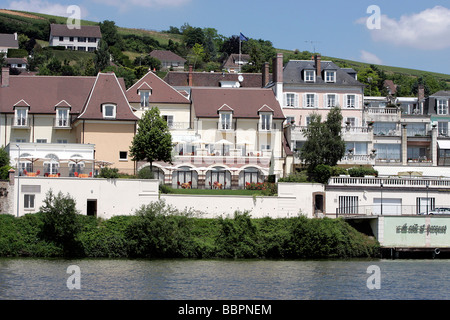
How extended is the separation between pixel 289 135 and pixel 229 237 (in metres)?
21.8

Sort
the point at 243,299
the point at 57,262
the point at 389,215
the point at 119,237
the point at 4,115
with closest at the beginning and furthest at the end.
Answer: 1. the point at 243,299
2. the point at 57,262
3. the point at 119,237
4. the point at 389,215
5. the point at 4,115

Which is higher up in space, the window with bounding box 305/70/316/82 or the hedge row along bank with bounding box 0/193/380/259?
the window with bounding box 305/70/316/82

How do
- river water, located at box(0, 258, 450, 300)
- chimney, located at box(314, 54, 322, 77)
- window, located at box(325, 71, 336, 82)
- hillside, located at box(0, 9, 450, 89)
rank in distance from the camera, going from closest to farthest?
river water, located at box(0, 258, 450, 300)
window, located at box(325, 71, 336, 82)
chimney, located at box(314, 54, 322, 77)
hillside, located at box(0, 9, 450, 89)

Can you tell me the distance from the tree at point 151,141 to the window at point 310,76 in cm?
2025

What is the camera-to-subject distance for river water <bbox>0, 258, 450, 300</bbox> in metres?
37.1

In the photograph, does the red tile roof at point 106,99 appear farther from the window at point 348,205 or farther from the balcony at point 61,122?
the window at point 348,205

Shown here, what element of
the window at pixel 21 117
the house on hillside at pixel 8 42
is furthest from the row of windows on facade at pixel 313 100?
the house on hillside at pixel 8 42

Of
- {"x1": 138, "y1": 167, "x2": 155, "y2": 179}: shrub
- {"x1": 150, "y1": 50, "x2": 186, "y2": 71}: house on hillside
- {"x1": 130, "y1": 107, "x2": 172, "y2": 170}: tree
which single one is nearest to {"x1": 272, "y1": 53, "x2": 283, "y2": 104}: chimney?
{"x1": 130, "y1": 107, "x2": 172, "y2": 170}: tree

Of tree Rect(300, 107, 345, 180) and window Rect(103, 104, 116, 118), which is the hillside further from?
tree Rect(300, 107, 345, 180)

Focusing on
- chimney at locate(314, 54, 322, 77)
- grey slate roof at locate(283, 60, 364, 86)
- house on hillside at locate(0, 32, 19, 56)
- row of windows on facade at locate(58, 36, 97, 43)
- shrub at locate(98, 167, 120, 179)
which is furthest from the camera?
row of windows on facade at locate(58, 36, 97, 43)

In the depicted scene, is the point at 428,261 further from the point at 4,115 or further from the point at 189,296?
the point at 4,115

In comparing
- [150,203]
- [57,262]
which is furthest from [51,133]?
[57,262]

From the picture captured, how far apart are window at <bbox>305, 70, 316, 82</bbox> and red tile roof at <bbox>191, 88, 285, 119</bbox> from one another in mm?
4589

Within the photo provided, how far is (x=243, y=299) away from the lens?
3603cm
